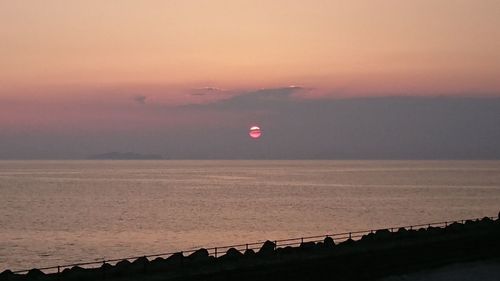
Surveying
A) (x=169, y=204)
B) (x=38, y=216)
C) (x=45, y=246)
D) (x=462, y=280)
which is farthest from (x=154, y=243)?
(x=169, y=204)

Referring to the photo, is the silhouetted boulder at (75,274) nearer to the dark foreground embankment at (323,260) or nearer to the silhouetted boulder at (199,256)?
the dark foreground embankment at (323,260)

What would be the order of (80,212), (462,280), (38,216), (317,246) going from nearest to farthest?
1. (462,280)
2. (317,246)
3. (38,216)
4. (80,212)

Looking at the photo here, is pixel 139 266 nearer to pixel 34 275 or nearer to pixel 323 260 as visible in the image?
pixel 34 275

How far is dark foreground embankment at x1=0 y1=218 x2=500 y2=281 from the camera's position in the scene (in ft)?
84.5

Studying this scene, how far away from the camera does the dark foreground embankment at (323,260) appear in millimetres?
25750

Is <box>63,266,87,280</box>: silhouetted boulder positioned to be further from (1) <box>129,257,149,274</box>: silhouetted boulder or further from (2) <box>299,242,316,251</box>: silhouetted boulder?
(2) <box>299,242,316,251</box>: silhouetted boulder

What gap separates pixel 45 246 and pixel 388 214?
50.0 m

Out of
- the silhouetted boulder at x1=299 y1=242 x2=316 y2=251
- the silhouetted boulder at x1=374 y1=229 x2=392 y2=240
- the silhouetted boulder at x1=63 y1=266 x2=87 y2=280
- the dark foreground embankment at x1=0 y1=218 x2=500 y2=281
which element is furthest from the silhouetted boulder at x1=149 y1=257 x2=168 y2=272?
the silhouetted boulder at x1=374 y1=229 x2=392 y2=240

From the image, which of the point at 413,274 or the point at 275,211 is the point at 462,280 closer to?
the point at 413,274

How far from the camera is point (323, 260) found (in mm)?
29266

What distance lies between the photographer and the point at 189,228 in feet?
253

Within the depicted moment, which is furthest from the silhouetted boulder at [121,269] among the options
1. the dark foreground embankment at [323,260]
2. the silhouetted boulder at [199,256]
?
the silhouetted boulder at [199,256]

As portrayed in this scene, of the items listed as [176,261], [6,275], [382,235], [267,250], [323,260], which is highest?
[382,235]

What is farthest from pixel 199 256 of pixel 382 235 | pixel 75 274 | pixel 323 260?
pixel 382 235
